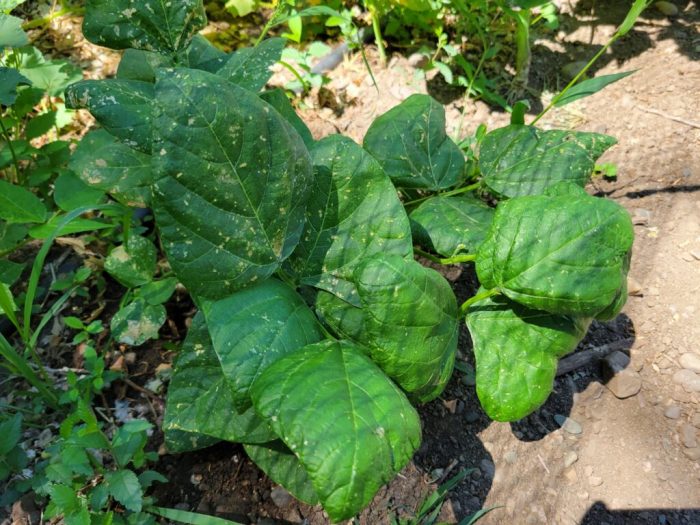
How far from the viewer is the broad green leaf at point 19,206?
1527mm

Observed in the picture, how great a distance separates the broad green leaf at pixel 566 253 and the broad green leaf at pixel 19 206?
126 centimetres

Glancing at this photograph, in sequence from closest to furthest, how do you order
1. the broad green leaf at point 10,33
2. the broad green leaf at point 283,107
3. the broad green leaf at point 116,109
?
1. the broad green leaf at point 116,109
2. the broad green leaf at point 283,107
3. the broad green leaf at point 10,33

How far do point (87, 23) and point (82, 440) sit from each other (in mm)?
948

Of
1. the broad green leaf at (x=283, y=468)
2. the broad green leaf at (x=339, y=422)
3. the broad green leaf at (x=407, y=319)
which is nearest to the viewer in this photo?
the broad green leaf at (x=339, y=422)

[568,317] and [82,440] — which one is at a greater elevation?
[568,317]

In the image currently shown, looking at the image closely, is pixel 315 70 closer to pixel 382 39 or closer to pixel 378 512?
pixel 382 39

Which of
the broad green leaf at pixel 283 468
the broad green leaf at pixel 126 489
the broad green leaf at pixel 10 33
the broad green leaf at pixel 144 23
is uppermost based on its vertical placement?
the broad green leaf at pixel 144 23

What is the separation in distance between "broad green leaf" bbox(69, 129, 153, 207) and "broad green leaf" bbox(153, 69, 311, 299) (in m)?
0.47

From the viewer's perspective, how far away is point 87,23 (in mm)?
1295

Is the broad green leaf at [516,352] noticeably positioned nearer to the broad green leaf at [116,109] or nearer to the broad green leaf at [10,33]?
the broad green leaf at [116,109]

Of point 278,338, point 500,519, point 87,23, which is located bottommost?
point 500,519

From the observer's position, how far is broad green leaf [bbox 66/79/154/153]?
3.86 ft

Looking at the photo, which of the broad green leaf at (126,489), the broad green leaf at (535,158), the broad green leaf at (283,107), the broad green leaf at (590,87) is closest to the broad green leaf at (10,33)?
the broad green leaf at (283,107)

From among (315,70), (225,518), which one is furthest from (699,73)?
(225,518)
